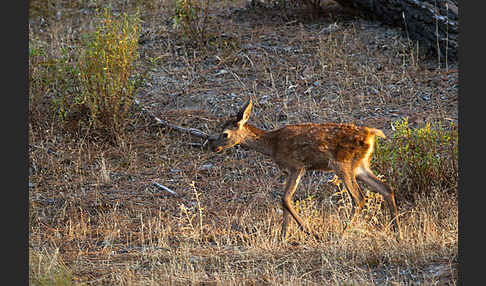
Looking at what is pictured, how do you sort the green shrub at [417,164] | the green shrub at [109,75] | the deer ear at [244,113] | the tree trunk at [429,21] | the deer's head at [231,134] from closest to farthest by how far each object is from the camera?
the deer ear at [244,113], the deer's head at [231,134], the green shrub at [417,164], the green shrub at [109,75], the tree trunk at [429,21]

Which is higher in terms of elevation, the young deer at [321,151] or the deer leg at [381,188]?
the young deer at [321,151]

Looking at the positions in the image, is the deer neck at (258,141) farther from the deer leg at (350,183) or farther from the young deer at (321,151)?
the deer leg at (350,183)

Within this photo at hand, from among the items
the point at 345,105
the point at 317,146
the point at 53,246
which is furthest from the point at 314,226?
the point at 345,105

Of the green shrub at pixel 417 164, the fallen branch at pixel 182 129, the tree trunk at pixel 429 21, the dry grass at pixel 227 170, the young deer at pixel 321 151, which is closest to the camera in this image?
the dry grass at pixel 227 170

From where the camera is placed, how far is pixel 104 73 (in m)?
12.5

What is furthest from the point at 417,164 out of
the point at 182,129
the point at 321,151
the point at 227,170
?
the point at 182,129

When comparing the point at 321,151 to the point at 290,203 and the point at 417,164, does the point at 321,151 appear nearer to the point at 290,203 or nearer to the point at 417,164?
the point at 290,203

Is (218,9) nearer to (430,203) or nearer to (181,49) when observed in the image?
(181,49)

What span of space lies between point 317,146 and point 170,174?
401 cm

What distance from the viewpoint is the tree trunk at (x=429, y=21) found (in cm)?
1390

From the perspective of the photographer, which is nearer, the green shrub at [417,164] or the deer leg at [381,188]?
the deer leg at [381,188]

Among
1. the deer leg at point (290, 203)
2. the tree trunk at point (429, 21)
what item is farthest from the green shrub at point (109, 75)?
the tree trunk at point (429, 21)

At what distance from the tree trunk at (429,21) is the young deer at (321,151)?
4.91 metres

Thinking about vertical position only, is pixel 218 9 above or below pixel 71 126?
above
